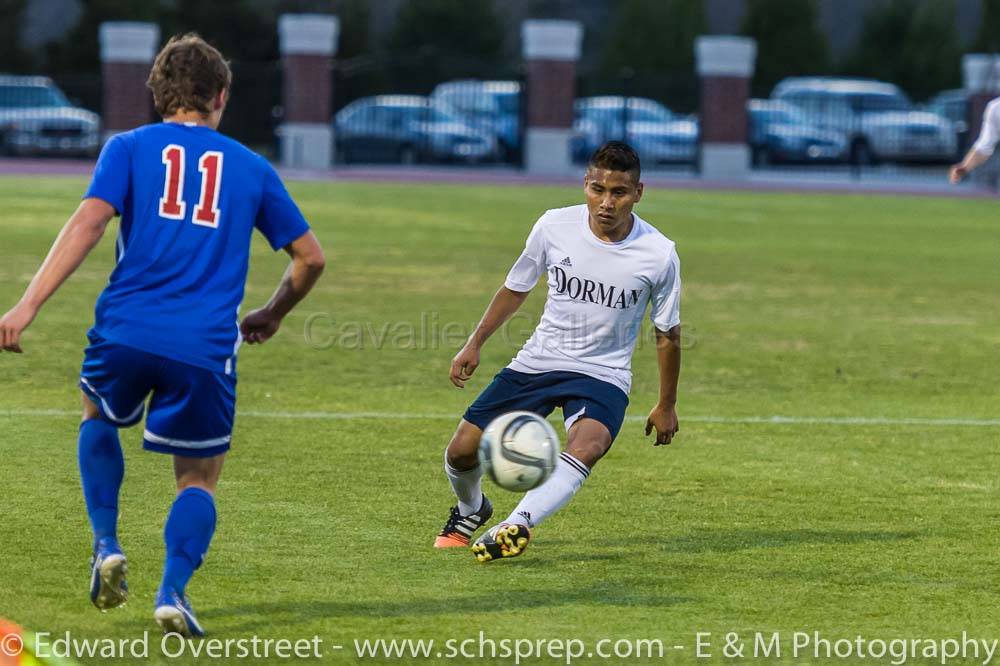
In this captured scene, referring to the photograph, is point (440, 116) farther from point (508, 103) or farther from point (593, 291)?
point (593, 291)

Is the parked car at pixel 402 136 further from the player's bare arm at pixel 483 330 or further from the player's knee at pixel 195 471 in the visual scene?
the player's knee at pixel 195 471

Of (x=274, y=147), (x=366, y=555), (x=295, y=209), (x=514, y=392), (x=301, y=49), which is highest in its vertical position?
(x=295, y=209)

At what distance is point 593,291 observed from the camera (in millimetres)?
6891

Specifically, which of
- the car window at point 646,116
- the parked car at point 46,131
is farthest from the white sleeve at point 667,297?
the car window at point 646,116

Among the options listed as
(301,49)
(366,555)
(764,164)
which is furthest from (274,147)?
(366,555)

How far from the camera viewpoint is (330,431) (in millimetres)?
9688

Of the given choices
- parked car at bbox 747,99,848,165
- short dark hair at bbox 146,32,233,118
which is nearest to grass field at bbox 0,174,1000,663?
short dark hair at bbox 146,32,233,118

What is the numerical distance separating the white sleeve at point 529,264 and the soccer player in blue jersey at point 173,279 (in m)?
1.68

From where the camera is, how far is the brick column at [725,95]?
44969 mm

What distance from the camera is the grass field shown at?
605 cm

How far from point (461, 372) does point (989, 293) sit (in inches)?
507

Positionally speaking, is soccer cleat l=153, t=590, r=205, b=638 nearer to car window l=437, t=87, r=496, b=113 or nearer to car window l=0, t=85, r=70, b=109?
car window l=0, t=85, r=70, b=109

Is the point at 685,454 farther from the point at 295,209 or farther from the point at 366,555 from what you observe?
the point at 295,209

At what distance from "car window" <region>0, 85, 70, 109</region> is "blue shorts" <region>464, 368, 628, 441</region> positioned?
38955mm
